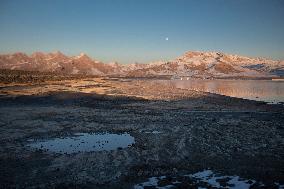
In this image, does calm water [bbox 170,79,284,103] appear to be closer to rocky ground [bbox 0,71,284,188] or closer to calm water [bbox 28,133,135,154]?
rocky ground [bbox 0,71,284,188]

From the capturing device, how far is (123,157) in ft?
69.7

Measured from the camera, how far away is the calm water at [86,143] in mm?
23242

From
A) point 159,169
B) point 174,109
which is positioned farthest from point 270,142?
point 174,109

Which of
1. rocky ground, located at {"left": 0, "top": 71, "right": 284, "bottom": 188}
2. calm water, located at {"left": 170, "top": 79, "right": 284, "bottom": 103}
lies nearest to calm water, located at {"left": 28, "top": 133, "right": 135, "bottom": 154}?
rocky ground, located at {"left": 0, "top": 71, "right": 284, "bottom": 188}

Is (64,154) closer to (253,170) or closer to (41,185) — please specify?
(41,185)

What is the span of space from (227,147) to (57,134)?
539 inches

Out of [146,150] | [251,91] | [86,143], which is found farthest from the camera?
[251,91]

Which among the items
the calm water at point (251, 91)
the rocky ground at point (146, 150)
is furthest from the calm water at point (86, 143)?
the calm water at point (251, 91)

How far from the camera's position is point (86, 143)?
82.1ft

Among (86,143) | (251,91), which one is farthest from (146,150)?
(251,91)

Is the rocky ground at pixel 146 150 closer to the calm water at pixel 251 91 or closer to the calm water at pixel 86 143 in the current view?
the calm water at pixel 86 143

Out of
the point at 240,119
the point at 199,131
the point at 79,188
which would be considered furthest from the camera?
the point at 240,119

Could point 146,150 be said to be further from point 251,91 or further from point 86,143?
point 251,91

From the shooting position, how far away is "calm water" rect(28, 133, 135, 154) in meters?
23.2
